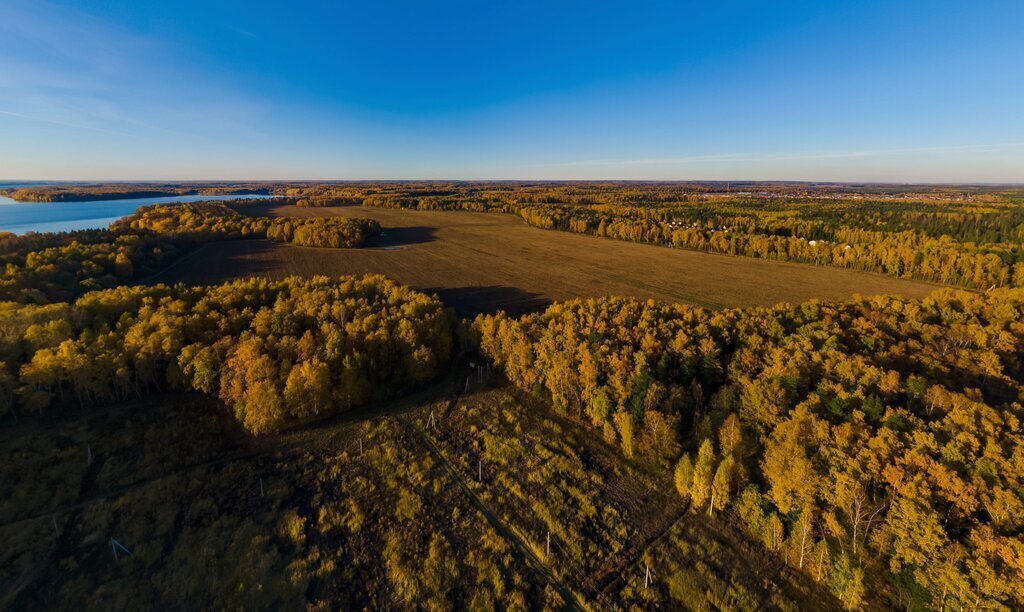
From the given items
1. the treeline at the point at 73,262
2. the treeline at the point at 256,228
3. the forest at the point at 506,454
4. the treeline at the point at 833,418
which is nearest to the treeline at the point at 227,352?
the forest at the point at 506,454

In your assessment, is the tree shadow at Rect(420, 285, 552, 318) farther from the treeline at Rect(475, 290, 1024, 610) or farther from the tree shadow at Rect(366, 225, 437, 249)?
the tree shadow at Rect(366, 225, 437, 249)

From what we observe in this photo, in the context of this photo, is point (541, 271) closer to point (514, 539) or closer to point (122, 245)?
point (514, 539)

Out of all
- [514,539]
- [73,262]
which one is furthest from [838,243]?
[73,262]

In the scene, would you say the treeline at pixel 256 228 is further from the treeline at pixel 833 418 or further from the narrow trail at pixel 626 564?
the narrow trail at pixel 626 564

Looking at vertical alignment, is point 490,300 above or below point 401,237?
below

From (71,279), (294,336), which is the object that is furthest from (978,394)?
(71,279)

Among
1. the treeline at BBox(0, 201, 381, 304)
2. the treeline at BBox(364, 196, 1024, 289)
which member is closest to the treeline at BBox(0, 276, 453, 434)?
the treeline at BBox(0, 201, 381, 304)

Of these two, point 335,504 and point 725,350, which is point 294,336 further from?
point 725,350
